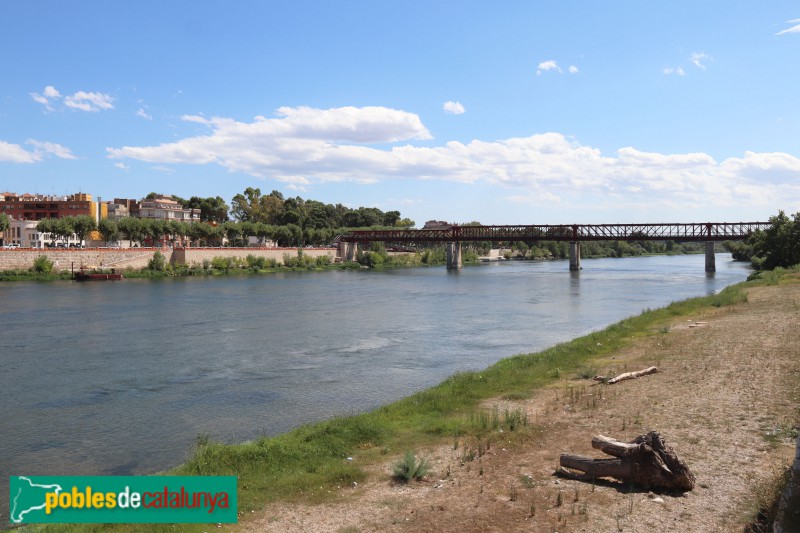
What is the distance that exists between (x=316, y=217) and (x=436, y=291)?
343 feet

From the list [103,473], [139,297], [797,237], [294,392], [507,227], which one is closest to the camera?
[103,473]

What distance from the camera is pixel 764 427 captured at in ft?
46.5

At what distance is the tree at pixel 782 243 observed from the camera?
7288 centimetres

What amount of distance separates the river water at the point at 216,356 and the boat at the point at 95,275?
720 inches

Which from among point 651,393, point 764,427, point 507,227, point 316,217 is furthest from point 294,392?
point 316,217

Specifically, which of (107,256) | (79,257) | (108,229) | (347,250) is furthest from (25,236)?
(347,250)

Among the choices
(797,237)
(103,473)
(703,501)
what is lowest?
(103,473)

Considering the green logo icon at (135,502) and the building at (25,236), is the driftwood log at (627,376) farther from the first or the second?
the building at (25,236)

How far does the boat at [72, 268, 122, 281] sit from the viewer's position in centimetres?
8850

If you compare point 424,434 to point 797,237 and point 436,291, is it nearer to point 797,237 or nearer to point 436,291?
point 436,291

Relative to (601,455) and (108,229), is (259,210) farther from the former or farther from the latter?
(601,455)

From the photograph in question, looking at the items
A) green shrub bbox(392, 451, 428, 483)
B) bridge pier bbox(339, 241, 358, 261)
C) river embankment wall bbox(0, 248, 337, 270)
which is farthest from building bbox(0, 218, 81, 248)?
green shrub bbox(392, 451, 428, 483)

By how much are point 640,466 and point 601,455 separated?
175cm

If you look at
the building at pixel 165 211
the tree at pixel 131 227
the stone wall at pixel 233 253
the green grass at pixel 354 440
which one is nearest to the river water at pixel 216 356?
the green grass at pixel 354 440
